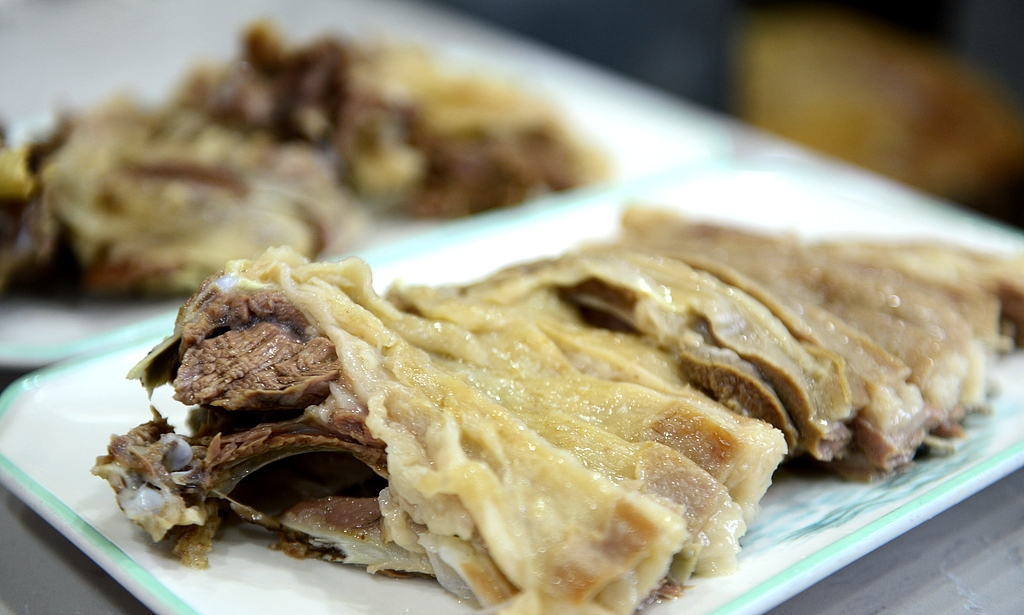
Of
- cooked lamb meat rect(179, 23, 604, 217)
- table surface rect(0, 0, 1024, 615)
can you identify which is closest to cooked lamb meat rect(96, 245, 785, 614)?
table surface rect(0, 0, 1024, 615)

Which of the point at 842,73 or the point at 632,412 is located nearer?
the point at 632,412

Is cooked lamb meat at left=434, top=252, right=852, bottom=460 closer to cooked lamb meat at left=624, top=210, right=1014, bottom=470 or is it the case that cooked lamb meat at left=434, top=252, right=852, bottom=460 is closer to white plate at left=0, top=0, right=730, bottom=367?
cooked lamb meat at left=624, top=210, right=1014, bottom=470

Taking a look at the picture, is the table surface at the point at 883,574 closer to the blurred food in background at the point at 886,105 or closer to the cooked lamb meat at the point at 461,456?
the cooked lamb meat at the point at 461,456

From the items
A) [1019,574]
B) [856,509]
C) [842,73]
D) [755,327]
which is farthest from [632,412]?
[842,73]

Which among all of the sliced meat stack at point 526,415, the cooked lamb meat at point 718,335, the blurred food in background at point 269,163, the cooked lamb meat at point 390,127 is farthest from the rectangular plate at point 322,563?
the cooked lamb meat at point 390,127

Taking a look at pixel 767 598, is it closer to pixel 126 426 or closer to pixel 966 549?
pixel 966 549
